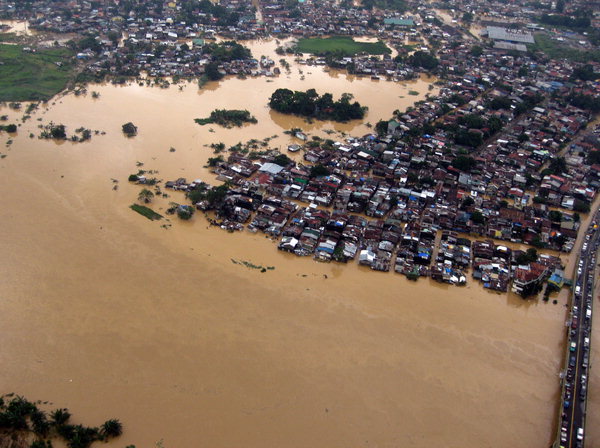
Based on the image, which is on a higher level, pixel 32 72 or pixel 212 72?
pixel 212 72

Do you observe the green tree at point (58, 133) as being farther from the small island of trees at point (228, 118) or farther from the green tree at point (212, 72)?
the green tree at point (212, 72)

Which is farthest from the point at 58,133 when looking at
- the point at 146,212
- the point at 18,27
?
the point at 18,27

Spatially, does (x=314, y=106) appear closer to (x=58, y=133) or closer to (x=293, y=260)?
(x=293, y=260)

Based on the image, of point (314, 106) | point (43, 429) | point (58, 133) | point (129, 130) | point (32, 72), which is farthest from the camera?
point (32, 72)

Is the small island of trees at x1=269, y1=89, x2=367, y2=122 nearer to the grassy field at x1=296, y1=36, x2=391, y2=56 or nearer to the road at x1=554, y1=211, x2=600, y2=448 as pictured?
the grassy field at x1=296, y1=36, x2=391, y2=56

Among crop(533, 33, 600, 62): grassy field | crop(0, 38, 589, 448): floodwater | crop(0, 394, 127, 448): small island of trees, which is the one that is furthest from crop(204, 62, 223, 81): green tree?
crop(533, 33, 600, 62): grassy field

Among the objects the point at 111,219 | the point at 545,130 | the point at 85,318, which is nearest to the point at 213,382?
the point at 85,318

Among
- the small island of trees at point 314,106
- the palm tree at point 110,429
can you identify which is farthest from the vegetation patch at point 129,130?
the palm tree at point 110,429
